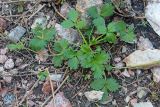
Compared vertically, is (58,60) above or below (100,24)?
below

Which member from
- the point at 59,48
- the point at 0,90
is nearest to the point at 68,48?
the point at 59,48

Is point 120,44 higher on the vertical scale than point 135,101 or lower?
higher

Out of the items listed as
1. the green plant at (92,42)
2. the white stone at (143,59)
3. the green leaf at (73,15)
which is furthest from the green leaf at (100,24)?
the white stone at (143,59)

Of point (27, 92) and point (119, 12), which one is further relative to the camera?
point (119, 12)

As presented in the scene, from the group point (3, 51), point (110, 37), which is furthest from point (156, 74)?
point (3, 51)

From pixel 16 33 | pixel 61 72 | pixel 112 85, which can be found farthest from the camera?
pixel 16 33

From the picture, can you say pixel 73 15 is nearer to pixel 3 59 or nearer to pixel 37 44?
pixel 37 44

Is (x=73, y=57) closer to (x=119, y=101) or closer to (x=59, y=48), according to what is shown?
(x=59, y=48)

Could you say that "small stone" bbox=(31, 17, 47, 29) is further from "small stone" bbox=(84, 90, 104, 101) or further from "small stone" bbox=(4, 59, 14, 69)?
"small stone" bbox=(84, 90, 104, 101)
